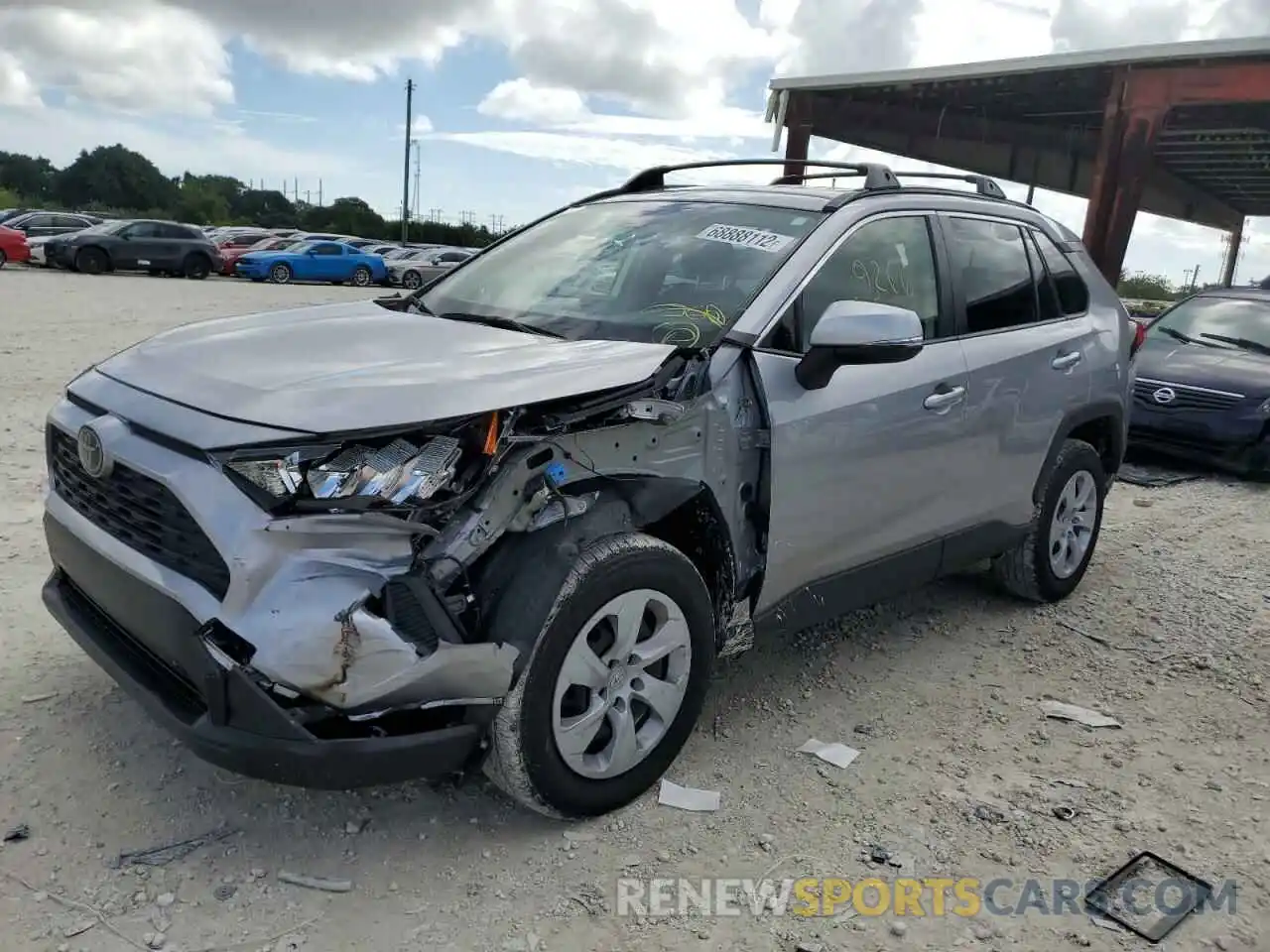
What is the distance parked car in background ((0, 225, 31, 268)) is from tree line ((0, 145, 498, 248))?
127 ft

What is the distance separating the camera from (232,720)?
7.63 ft

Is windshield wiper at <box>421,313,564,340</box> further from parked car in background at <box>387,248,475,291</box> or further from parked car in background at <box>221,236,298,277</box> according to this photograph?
parked car in background at <box>387,248,475,291</box>

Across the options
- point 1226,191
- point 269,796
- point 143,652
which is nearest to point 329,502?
point 143,652

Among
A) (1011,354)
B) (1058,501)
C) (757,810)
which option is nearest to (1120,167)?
(1058,501)

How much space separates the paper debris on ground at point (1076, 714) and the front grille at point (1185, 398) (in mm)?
4796

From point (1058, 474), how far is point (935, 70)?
14091 millimetres

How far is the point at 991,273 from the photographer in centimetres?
420

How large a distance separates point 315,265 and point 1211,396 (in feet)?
83.1

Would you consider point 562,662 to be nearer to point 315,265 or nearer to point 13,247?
point 13,247

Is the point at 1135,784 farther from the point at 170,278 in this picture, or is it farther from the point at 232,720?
the point at 170,278

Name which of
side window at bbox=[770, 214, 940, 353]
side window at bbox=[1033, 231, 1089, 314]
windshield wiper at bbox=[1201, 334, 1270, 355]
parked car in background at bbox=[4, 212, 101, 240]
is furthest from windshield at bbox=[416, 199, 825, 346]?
parked car in background at bbox=[4, 212, 101, 240]

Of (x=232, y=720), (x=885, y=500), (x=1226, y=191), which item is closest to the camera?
(x=232, y=720)

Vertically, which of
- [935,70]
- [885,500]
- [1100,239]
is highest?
[935,70]

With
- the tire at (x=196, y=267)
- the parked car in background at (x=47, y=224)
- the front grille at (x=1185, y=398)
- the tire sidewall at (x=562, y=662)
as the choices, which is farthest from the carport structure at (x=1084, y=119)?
the parked car in background at (x=47, y=224)
